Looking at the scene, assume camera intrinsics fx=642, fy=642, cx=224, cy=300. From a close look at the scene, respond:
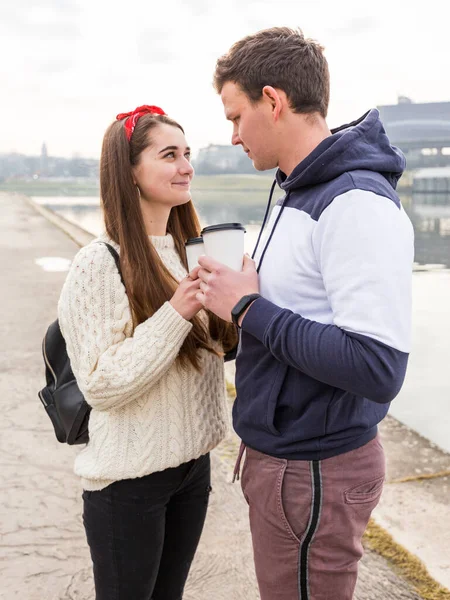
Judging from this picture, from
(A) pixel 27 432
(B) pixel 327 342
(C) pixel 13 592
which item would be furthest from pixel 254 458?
(A) pixel 27 432

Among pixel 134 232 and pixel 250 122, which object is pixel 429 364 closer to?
pixel 134 232

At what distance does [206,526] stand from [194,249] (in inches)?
70.4

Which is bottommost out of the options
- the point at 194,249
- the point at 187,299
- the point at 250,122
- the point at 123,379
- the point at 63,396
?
the point at 63,396

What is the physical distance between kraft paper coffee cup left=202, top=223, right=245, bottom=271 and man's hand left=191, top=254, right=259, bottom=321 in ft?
0.07

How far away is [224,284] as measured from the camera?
1.52m

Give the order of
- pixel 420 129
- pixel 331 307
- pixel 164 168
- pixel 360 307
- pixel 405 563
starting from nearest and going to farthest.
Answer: pixel 360 307 < pixel 331 307 < pixel 164 168 < pixel 405 563 < pixel 420 129

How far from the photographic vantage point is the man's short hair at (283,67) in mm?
1480

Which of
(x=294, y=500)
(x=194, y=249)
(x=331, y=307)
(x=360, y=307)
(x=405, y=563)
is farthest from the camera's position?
(x=405, y=563)

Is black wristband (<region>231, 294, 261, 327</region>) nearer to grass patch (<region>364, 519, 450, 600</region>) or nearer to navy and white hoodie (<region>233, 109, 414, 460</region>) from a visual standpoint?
navy and white hoodie (<region>233, 109, 414, 460</region>)

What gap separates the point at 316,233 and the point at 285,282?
15 cm

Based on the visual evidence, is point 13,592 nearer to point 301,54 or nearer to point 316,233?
point 316,233

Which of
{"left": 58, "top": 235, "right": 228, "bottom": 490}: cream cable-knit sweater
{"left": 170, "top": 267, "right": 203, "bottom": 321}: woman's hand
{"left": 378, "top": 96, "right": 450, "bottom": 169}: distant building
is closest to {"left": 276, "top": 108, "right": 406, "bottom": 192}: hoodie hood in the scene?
{"left": 170, "top": 267, "right": 203, "bottom": 321}: woman's hand

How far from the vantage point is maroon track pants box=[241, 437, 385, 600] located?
1.53 m

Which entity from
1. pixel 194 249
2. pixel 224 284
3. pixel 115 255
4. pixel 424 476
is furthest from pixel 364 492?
pixel 424 476
